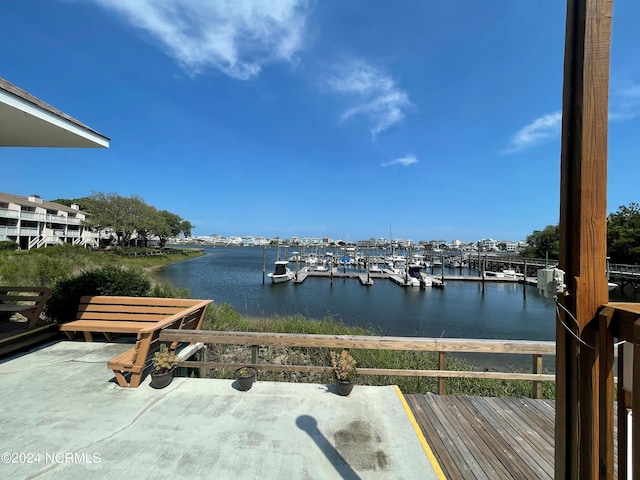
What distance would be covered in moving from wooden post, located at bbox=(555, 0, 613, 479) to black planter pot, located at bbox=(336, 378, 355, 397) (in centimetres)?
226

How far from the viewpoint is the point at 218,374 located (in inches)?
189

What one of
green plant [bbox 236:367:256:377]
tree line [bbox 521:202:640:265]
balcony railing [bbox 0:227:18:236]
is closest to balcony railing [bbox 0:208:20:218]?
balcony railing [bbox 0:227:18:236]

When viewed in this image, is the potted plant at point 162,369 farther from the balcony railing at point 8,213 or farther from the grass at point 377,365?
the balcony railing at point 8,213

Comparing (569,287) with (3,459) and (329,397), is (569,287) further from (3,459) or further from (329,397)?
(3,459)

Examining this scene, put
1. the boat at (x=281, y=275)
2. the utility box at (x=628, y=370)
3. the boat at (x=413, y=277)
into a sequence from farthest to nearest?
the boat at (x=281, y=275)
the boat at (x=413, y=277)
the utility box at (x=628, y=370)

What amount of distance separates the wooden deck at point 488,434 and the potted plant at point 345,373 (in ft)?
2.28

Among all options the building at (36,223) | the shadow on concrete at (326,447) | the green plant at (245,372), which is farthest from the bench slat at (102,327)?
the building at (36,223)

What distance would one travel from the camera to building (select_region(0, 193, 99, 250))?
102 feet

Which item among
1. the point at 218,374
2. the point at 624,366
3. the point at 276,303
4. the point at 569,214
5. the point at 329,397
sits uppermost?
the point at 569,214

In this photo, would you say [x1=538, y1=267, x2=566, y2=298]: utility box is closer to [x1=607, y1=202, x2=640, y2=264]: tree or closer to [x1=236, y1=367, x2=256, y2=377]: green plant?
[x1=236, y1=367, x2=256, y2=377]: green plant

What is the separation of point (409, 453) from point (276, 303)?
60.9 ft

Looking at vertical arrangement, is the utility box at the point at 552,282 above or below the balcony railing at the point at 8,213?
below

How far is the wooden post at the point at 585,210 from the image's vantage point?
1.18 meters

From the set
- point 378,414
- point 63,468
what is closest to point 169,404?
point 63,468
